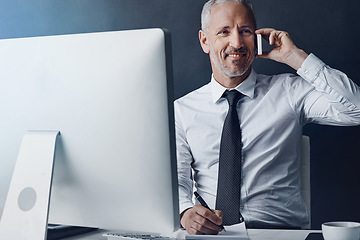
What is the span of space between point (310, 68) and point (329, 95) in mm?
139

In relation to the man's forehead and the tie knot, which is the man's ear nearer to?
the man's forehead

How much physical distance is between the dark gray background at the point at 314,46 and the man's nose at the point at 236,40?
36cm

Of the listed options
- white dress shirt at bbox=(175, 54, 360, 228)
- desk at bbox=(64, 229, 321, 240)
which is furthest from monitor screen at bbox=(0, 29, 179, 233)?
white dress shirt at bbox=(175, 54, 360, 228)

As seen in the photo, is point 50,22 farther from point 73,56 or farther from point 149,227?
point 149,227

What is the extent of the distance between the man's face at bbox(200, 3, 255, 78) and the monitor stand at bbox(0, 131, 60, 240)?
46.9 inches

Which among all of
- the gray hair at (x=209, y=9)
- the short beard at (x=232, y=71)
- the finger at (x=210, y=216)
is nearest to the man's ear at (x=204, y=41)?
the gray hair at (x=209, y=9)

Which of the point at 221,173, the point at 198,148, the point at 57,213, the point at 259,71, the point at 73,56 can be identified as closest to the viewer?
the point at 73,56

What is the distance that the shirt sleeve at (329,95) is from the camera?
196cm

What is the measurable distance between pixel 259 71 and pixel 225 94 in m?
0.43

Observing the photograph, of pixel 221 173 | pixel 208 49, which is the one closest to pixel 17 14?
pixel 208 49

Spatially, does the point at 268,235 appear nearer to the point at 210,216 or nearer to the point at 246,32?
the point at 210,216

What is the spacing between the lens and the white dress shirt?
1.99m

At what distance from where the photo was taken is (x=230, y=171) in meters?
1.97

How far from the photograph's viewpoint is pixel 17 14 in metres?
2.85
